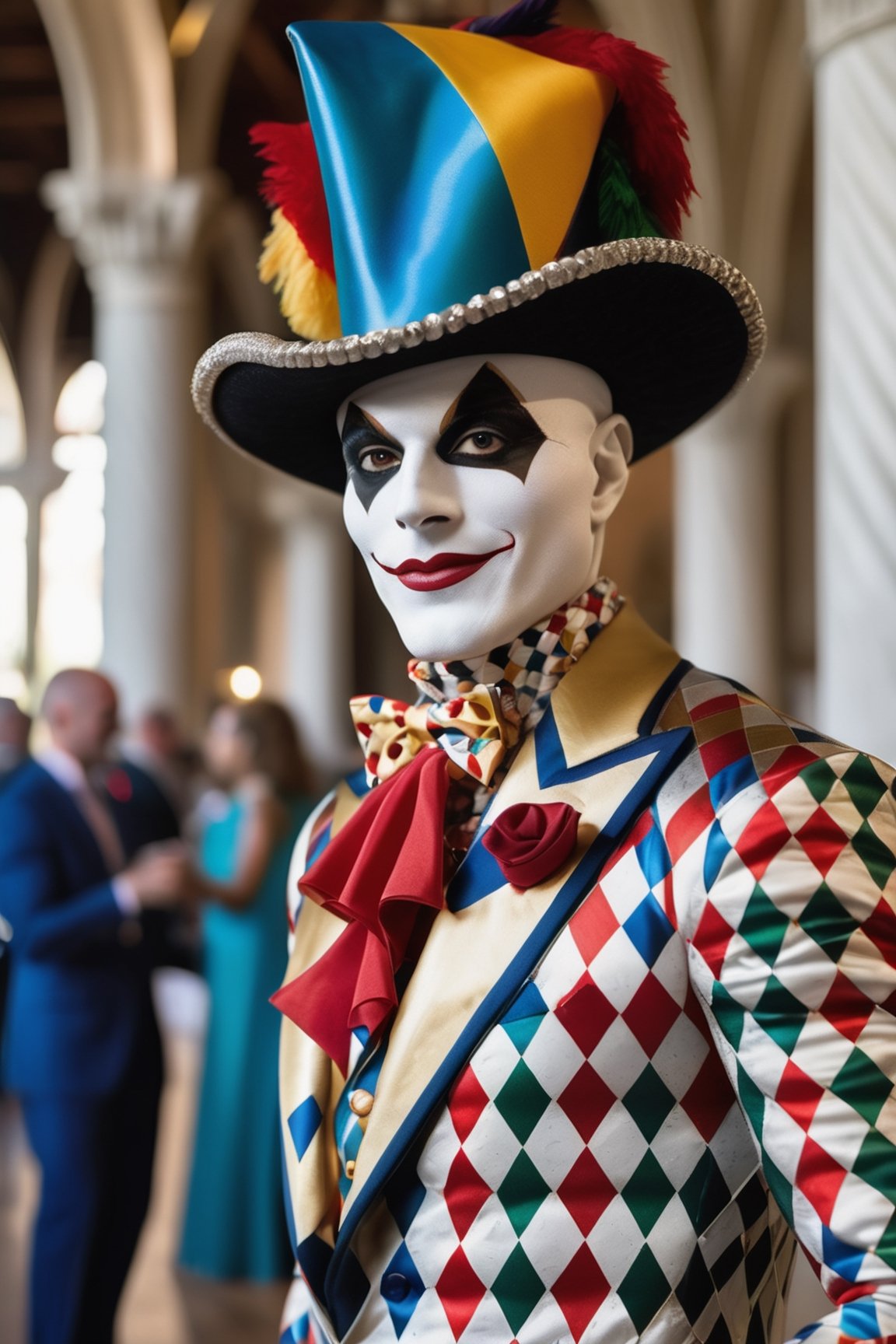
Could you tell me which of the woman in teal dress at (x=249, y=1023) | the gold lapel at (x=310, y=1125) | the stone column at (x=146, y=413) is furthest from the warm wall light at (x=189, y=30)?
the gold lapel at (x=310, y=1125)

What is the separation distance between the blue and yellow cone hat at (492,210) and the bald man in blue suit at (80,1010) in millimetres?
2428

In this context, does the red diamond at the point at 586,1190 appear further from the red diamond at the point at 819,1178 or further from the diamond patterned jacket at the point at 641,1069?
the red diamond at the point at 819,1178

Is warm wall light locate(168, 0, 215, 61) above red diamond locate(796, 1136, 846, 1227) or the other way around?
above

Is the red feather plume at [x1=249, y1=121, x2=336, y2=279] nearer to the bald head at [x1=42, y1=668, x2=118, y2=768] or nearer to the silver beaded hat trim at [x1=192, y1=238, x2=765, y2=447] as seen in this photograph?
the silver beaded hat trim at [x1=192, y1=238, x2=765, y2=447]

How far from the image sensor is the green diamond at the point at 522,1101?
Result: 4.50ft

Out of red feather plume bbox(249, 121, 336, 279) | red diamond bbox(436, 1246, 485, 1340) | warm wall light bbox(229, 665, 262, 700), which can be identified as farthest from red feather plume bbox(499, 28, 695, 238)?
warm wall light bbox(229, 665, 262, 700)

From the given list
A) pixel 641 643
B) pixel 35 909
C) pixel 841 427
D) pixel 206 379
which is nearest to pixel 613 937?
pixel 641 643

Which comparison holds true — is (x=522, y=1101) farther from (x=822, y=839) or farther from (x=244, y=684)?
(x=244, y=684)

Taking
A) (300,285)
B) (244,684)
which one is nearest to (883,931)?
(300,285)

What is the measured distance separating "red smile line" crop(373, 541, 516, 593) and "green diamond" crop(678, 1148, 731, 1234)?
58cm

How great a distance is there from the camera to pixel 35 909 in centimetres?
377

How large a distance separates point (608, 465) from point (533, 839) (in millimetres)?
448

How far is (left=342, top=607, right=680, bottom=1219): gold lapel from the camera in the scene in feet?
4.63

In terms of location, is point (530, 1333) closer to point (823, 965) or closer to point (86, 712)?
point (823, 965)
